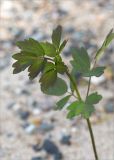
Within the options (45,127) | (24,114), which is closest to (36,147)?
(45,127)

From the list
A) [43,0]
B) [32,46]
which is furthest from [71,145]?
[43,0]

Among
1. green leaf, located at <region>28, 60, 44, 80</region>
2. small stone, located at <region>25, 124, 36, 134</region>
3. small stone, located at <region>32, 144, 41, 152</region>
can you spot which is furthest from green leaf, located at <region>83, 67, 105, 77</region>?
small stone, located at <region>25, 124, 36, 134</region>

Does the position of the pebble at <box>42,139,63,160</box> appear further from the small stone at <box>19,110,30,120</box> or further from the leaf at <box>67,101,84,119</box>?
the leaf at <box>67,101,84,119</box>

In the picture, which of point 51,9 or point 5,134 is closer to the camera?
point 5,134

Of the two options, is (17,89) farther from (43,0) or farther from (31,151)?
(43,0)

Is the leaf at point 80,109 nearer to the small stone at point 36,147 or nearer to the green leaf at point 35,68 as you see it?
the green leaf at point 35,68

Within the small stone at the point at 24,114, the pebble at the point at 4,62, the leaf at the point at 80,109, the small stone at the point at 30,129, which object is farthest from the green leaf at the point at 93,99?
the pebble at the point at 4,62

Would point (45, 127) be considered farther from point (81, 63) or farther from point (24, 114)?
point (81, 63)
